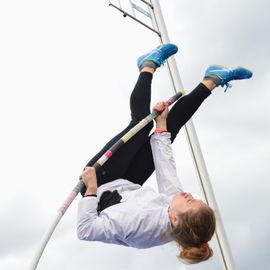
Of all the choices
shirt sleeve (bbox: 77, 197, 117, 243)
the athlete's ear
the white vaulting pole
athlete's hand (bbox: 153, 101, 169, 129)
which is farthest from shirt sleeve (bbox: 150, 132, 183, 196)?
the white vaulting pole

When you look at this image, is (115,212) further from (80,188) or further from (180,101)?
(180,101)

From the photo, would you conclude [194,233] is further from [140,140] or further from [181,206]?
[140,140]

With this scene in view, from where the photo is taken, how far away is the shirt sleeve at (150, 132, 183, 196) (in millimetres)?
1234

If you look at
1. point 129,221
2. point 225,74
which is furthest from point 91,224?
point 225,74

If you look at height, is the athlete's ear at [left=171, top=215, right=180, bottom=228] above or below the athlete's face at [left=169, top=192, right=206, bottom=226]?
below

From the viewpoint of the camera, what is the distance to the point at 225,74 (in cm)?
149

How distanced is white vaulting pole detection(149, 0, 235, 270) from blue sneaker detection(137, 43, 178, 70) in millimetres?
774

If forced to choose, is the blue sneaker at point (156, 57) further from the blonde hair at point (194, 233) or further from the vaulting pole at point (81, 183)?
the blonde hair at point (194, 233)

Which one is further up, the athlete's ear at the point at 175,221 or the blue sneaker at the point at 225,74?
the blue sneaker at the point at 225,74

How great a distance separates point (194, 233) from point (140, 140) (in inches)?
15.3

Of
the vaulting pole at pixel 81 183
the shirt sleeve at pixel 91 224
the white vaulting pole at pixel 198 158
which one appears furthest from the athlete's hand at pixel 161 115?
the white vaulting pole at pixel 198 158

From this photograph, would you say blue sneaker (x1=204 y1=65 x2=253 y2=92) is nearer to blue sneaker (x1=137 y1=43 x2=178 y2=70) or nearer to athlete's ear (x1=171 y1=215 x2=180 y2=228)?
blue sneaker (x1=137 y1=43 x2=178 y2=70)

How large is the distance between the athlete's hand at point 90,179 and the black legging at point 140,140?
8 cm

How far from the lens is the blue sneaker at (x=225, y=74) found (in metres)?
1.45
